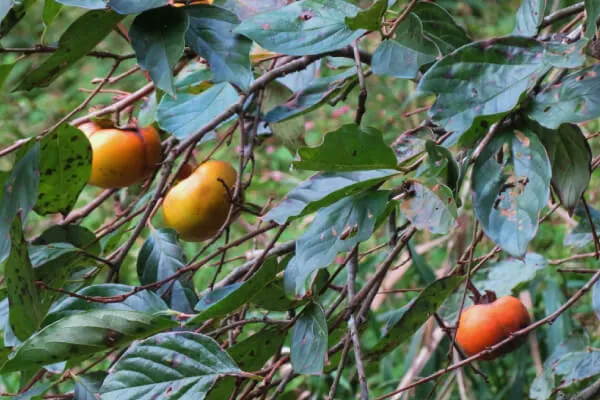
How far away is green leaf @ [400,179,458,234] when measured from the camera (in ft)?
2.28

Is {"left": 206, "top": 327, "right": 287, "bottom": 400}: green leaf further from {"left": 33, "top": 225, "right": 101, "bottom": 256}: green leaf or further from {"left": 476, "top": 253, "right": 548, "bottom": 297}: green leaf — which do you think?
{"left": 476, "top": 253, "right": 548, "bottom": 297}: green leaf

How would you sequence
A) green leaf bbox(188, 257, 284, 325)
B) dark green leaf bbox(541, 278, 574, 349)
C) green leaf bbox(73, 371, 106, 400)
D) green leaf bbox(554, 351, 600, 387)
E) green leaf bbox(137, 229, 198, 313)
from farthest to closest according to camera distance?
dark green leaf bbox(541, 278, 574, 349), green leaf bbox(554, 351, 600, 387), green leaf bbox(137, 229, 198, 313), green leaf bbox(73, 371, 106, 400), green leaf bbox(188, 257, 284, 325)

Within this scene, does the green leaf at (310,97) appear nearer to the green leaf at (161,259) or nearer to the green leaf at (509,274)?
the green leaf at (161,259)

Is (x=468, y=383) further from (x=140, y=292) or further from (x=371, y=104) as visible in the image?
(x=371, y=104)

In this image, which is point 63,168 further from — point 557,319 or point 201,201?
point 557,319

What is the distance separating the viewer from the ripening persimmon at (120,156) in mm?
1035

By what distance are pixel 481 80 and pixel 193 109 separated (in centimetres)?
39

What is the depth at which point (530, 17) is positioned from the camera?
83 cm

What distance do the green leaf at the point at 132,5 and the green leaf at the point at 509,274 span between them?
2.13 feet

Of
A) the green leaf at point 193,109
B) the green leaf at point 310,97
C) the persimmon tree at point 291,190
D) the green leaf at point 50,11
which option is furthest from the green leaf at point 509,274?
the green leaf at point 50,11

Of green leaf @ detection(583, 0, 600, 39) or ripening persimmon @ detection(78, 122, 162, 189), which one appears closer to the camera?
green leaf @ detection(583, 0, 600, 39)

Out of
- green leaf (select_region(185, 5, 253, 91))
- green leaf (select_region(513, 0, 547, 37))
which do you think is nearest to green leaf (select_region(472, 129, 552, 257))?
green leaf (select_region(513, 0, 547, 37))

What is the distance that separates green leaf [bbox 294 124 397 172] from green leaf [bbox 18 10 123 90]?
0.88 ft

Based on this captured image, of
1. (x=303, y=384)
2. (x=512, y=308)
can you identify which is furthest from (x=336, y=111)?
(x=512, y=308)
